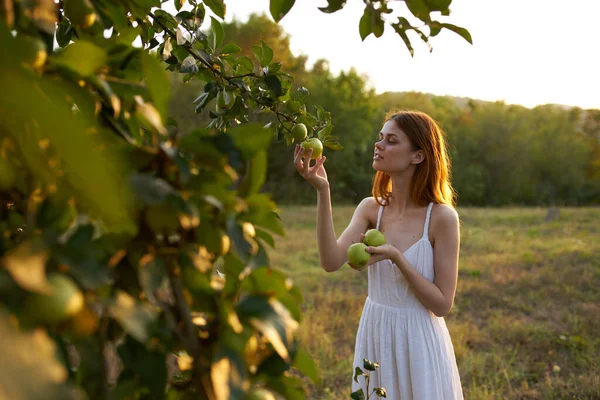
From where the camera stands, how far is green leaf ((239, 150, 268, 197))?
41 cm

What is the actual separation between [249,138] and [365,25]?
262 millimetres

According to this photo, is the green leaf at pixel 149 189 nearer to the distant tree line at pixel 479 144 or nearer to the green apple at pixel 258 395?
the green apple at pixel 258 395

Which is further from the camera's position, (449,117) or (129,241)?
(449,117)

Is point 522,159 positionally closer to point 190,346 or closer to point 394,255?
point 394,255

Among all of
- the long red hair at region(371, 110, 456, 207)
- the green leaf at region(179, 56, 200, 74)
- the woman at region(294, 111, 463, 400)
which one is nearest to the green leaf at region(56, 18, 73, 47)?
the green leaf at region(179, 56, 200, 74)

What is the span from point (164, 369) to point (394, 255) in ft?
4.27

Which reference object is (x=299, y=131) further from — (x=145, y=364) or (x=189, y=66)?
(x=145, y=364)

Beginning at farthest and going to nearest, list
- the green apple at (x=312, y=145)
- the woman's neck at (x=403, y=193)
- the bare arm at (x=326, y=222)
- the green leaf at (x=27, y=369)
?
the woman's neck at (x=403, y=193)
the bare arm at (x=326, y=222)
the green apple at (x=312, y=145)
the green leaf at (x=27, y=369)

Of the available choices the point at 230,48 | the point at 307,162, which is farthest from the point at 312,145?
the point at 230,48

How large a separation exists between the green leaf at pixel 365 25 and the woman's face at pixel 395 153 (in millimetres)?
1243

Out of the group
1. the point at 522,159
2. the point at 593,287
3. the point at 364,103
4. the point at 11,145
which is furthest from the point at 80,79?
the point at 522,159

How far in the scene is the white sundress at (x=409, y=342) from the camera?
169 cm

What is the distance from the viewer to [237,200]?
37 cm

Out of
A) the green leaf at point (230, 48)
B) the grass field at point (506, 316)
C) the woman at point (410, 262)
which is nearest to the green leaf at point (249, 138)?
the green leaf at point (230, 48)
